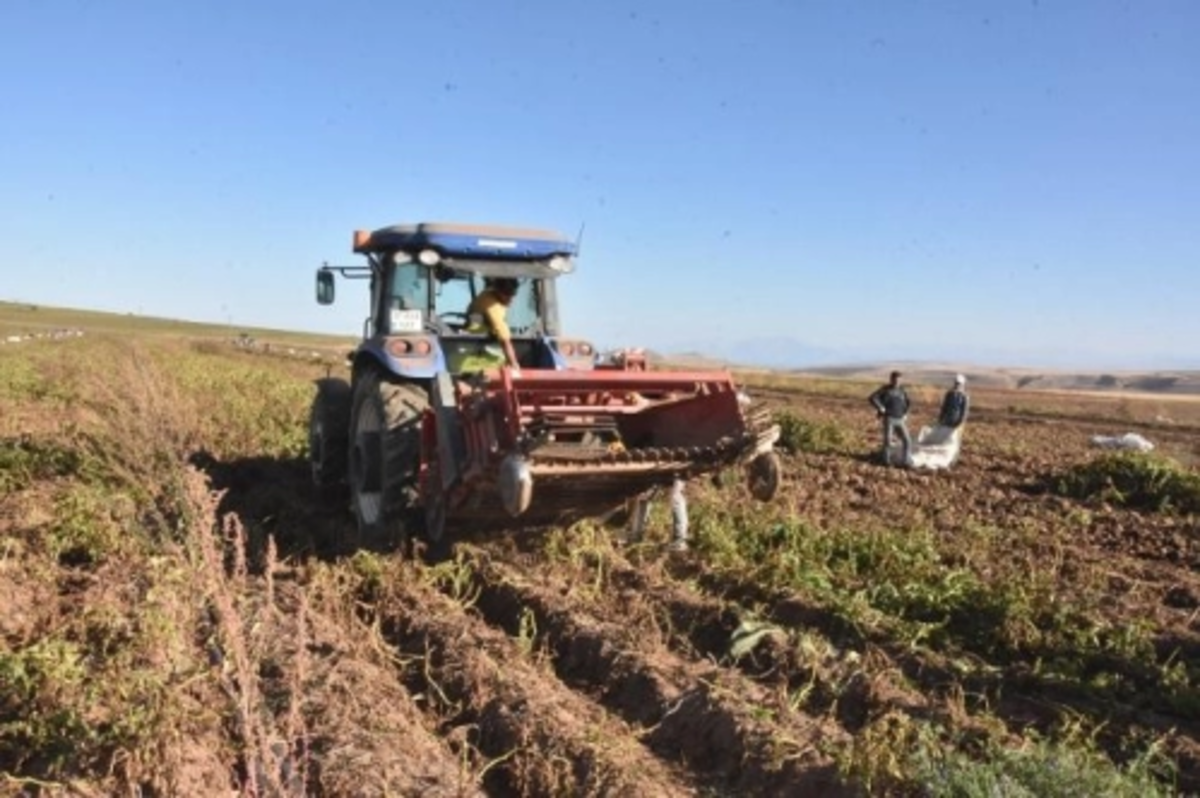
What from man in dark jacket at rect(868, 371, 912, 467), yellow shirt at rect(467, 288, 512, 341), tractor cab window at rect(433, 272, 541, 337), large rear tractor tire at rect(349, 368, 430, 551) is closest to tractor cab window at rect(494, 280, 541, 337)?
tractor cab window at rect(433, 272, 541, 337)

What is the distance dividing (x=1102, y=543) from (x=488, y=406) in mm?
5914

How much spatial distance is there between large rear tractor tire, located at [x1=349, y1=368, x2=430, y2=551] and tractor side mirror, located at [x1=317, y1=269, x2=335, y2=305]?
3.15 ft

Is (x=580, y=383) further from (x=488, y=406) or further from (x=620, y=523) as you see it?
(x=620, y=523)

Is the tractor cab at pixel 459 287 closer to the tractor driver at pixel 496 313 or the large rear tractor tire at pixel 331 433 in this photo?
the tractor driver at pixel 496 313

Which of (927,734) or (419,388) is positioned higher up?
(419,388)

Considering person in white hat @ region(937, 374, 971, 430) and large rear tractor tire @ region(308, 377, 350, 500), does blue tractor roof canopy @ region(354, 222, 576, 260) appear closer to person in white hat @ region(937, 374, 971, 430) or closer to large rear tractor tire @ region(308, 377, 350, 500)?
large rear tractor tire @ region(308, 377, 350, 500)

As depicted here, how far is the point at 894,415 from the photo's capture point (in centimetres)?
1299

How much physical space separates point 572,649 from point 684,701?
3.01ft

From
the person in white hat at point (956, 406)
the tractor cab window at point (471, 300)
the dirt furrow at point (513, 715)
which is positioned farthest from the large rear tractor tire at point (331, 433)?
the person in white hat at point (956, 406)

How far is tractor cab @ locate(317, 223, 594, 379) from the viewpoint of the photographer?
700cm

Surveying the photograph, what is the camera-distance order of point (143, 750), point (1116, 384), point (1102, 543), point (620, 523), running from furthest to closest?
point (1116, 384) < point (1102, 543) < point (620, 523) < point (143, 750)

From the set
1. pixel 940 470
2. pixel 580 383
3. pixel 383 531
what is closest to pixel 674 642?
pixel 580 383

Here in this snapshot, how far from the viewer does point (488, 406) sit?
5.51 metres

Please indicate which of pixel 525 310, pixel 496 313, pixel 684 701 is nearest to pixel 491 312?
pixel 496 313
